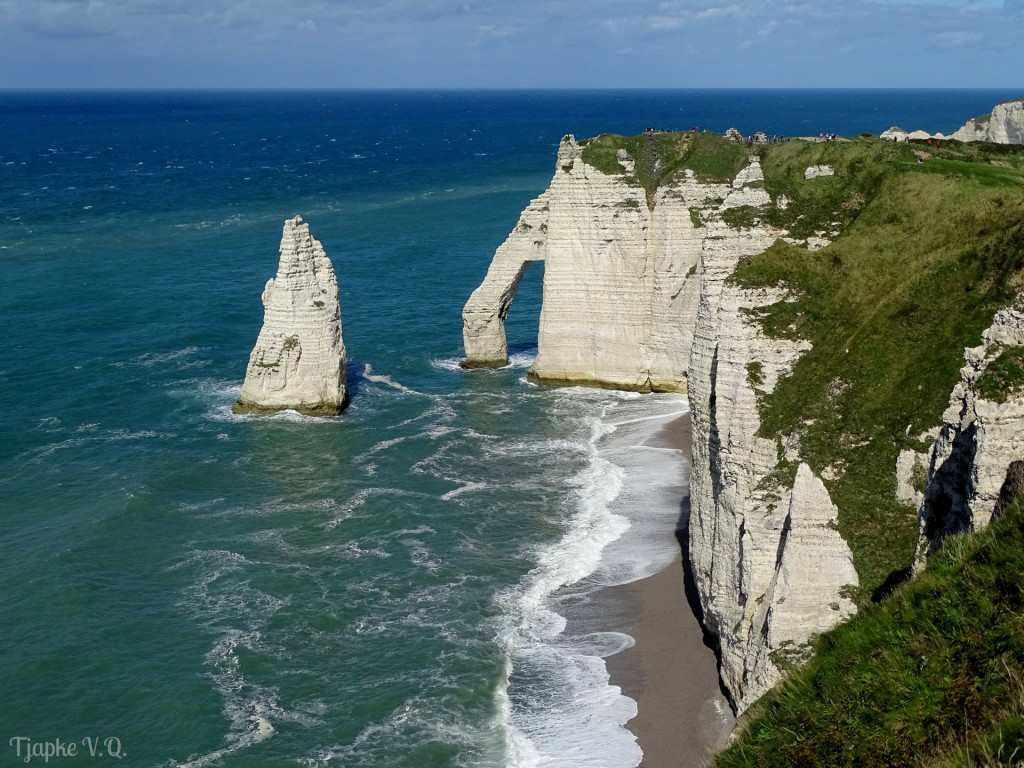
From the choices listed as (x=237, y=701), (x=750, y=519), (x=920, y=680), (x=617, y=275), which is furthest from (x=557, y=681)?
(x=617, y=275)

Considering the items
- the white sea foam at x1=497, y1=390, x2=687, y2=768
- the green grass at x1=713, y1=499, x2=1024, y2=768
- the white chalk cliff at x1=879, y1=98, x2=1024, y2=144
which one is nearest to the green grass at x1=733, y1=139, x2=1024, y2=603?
the white sea foam at x1=497, y1=390, x2=687, y2=768

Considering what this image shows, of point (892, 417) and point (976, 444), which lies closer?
point (976, 444)

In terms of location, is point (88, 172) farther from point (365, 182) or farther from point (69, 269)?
point (69, 269)

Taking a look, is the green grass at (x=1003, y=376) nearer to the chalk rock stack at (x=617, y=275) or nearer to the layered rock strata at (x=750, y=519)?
the layered rock strata at (x=750, y=519)

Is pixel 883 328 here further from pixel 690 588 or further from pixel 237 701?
pixel 237 701

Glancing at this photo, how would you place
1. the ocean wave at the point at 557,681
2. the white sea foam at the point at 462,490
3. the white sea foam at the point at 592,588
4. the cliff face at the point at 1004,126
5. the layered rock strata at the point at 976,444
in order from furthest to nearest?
the cliff face at the point at 1004,126
the white sea foam at the point at 462,490
the white sea foam at the point at 592,588
the ocean wave at the point at 557,681
the layered rock strata at the point at 976,444

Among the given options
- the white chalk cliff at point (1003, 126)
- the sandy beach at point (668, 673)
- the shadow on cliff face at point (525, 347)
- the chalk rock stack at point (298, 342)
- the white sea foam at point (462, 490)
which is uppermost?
the white chalk cliff at point (1003, 126)

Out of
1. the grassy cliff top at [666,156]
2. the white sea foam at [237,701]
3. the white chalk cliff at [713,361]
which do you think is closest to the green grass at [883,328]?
the white chalk cliff at [713,361]
